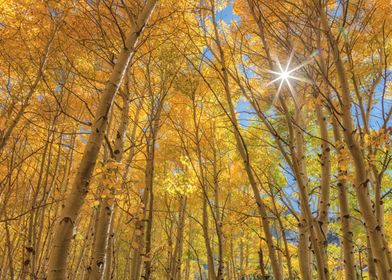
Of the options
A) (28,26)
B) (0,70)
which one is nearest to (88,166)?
(28,26)

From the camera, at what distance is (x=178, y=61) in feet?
15.9

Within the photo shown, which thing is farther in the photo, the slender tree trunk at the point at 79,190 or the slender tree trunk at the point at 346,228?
the slender tree trunk at the point at 346,228

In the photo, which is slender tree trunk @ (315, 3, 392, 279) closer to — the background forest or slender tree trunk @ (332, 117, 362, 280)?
the background forest

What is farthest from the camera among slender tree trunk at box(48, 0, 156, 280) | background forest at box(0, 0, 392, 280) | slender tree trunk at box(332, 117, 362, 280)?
slender tree trunk at box(332, 117, 362, 280)

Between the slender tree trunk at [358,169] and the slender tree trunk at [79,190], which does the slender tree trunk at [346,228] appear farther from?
the slender tree trunk at [79,190]

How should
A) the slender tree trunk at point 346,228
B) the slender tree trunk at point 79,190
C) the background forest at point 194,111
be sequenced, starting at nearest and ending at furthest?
1. the slender tree trunk at point 79,190
2. the background forest at point 194,111
3. the slender tree trunk at point 346,228

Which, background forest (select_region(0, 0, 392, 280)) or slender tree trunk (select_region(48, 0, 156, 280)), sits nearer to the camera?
slender tree trunk (select_region(48, 0, 156, 280))

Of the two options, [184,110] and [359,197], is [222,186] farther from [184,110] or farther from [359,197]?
[359,197]

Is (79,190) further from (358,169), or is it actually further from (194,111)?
(194,111)

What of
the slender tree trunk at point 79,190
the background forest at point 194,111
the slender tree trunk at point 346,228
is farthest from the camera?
the slender tree trunk at point 346,228

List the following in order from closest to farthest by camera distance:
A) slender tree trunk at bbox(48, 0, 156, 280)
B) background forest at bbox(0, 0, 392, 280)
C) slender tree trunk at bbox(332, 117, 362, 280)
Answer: slender tree trunk at bbox(48, 0, 156, 280), background forest at bbox(0, 0, 392, 280), slender tree trunk at bbox(332, 117, 362, 280)

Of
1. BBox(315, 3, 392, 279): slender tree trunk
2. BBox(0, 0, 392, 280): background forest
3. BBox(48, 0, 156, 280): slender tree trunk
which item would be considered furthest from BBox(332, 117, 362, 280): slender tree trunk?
BBox(48, 0, 156, 280): slender tree trunk

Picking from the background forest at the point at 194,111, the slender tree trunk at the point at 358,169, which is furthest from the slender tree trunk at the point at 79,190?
the slender tree trunk at the point at 358,169

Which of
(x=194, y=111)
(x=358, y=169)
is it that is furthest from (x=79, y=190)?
(x=194, y=111)
